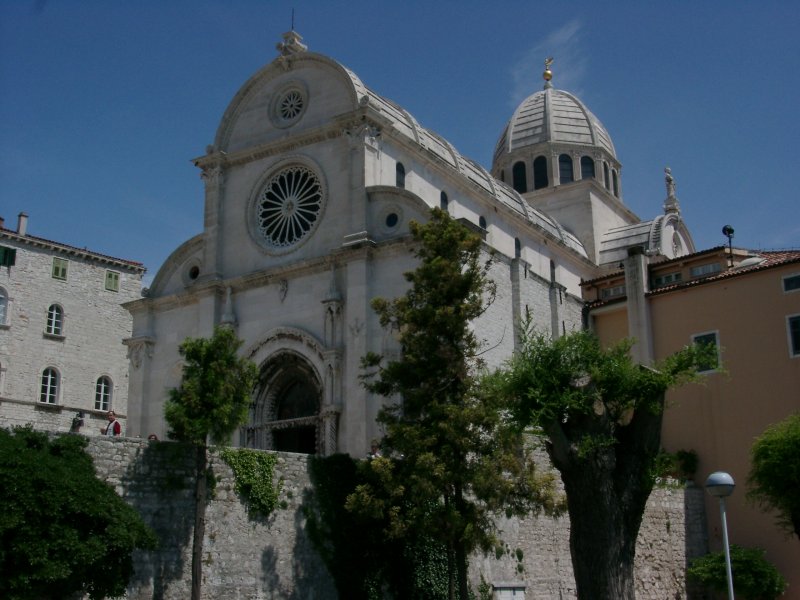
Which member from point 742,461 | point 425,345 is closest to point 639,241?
point 742,461

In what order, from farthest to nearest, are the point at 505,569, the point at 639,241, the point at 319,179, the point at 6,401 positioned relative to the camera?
1. the point at 639,241
2. the point at 6,401
3. the point at 319,179
4. the point at 505,569

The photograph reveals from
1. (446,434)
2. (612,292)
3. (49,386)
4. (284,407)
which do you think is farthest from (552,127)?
(446,434)

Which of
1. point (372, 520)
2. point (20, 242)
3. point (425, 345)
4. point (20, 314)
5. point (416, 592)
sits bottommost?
point (416, 592)

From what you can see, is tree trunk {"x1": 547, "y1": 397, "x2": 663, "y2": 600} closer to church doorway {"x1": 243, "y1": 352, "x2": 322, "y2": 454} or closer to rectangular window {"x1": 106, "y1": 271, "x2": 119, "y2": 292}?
church doorway {"x1": 243, "y1": 352, "x2": 322, "y2": 454}

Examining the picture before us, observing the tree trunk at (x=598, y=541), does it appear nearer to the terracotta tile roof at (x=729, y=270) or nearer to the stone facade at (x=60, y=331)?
the terracotta tile roof at (x=729, y=270)

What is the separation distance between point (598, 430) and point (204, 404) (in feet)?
28.1

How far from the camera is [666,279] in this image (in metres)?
37.2

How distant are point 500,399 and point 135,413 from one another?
19789mm

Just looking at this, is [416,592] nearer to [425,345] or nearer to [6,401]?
[425,345]

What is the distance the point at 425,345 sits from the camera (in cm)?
2406

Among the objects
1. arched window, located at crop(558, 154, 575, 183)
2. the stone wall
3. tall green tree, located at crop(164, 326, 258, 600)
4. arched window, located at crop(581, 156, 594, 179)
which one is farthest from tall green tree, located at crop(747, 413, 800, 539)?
arched window, located at crop(581, 156, 594, 179)

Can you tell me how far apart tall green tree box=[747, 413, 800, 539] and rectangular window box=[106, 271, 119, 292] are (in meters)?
34.8

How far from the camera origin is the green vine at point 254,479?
2281 centimetres

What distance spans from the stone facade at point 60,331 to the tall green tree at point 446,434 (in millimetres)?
26382
